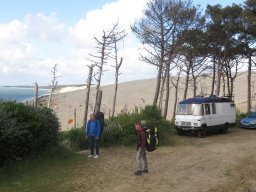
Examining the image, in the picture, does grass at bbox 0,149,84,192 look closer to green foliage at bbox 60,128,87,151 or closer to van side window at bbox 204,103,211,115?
green foliage at bbox 60,128,87,151

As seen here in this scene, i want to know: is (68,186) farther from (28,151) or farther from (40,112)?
(40,112)

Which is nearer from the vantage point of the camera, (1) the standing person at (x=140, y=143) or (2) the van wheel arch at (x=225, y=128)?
(1) the standing person at (x=140, y=143)

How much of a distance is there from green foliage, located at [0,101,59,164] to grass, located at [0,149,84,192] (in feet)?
1.28

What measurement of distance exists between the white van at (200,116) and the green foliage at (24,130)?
36.0 ft

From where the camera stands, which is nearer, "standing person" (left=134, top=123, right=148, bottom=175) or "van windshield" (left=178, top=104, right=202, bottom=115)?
A: "standing person" (left=134, top=123, right=148, bottom=175)

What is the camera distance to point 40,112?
15.5 metres

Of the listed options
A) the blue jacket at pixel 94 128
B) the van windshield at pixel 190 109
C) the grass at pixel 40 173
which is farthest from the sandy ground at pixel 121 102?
the grass at pixel 40 173

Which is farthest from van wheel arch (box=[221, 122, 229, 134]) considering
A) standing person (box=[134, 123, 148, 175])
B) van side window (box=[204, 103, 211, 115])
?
standing person (box=[134, 123, 148, 175])

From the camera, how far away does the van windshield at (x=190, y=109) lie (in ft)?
82.5

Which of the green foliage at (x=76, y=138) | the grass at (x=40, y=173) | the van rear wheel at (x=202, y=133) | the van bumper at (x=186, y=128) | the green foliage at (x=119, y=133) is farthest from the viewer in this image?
the van rear wheel at (x=202, y=133)

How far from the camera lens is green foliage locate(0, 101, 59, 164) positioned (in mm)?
12789

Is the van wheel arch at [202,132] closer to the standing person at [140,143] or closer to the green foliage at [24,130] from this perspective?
the green foliage at [24,130]

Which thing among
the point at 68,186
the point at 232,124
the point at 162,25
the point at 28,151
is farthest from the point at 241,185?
the point at 162,25

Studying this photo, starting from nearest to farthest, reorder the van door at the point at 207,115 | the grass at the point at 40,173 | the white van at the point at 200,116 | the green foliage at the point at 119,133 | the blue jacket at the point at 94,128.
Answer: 1. the grass at the point at 40,173
2. the blue jacket at the point at 94,128
3. the green foliage at the point at 119,133
4. the white van at the point at 200,116
5. the van door at the point at 207,115
